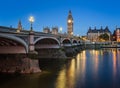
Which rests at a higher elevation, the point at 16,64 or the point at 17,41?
the point at 17,41

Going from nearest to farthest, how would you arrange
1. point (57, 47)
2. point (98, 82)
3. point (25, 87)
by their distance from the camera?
point (25, 87)
point (98, 82)
point (57, 47)

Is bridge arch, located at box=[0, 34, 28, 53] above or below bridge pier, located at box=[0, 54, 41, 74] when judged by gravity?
above

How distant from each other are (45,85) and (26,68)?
8878mm

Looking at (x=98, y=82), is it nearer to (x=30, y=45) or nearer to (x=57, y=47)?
(x=30, y=45)

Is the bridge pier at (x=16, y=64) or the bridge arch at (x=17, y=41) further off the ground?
the bridge arch at (x=17, y=41)

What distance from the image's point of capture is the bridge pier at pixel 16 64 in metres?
38.5

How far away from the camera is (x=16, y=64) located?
38.5 m

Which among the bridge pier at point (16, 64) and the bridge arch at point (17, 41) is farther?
the bridge pier at point (16, 64)

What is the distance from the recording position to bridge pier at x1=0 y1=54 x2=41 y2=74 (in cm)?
3850

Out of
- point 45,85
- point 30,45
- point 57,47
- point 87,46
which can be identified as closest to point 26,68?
point 30,45

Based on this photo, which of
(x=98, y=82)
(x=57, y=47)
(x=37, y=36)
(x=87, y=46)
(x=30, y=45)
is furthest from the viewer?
(x=87, y=46)

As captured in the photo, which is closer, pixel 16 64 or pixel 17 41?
pixel 17 41

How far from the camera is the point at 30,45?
42.1m

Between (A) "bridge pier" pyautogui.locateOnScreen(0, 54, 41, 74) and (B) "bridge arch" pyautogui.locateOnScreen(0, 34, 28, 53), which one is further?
(A) "bridge pier" pyautogui.locateOnScreen(0, 54, 41, 74)
